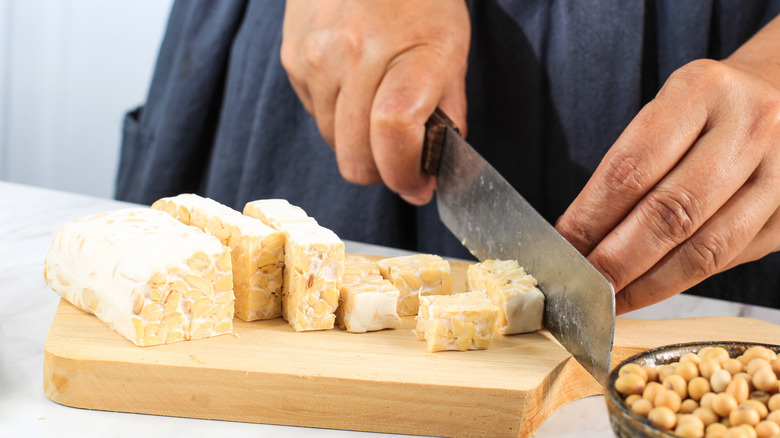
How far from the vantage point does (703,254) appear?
1.30 meters

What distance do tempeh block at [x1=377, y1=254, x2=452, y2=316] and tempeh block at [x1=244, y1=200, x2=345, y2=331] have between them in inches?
5.9

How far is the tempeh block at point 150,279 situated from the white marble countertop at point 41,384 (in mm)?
123

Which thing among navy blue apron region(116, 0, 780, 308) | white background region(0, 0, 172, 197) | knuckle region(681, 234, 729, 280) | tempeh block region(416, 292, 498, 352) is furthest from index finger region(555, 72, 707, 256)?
white background region(0, 0, 172, 197)

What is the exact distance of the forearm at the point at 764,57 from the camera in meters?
1.45

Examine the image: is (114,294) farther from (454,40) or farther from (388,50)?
(454,40)

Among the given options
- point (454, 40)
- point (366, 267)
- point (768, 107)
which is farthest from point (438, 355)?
point (454, 40)

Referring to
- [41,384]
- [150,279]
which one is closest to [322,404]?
[150,279]

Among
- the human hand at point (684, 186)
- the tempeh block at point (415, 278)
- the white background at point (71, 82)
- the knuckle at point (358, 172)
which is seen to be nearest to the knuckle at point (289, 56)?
the knuckle at point (358, 172)

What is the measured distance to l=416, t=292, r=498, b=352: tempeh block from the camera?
127cm

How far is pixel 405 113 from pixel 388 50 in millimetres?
190

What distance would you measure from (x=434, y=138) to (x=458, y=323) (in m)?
0.59

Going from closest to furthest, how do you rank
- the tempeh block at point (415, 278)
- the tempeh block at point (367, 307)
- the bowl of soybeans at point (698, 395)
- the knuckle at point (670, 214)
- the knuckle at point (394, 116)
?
1. the bowl of soybeans at point (698, 395)
2. the knuckle at point (670, 214)
3. the tempeh block at point (367, 307)
4. the tempeh block at point (415, 278)
5. the knuckle at point (394, 116)

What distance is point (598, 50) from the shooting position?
2.03 m

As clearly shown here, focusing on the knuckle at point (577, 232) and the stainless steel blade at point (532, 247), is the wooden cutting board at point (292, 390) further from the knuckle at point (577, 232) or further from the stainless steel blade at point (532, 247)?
the knuckle at point (577, 232)
